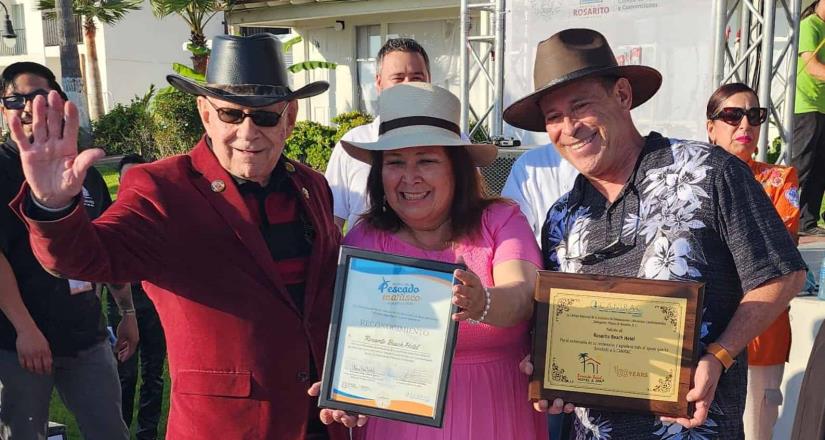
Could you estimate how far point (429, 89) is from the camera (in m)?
2.69

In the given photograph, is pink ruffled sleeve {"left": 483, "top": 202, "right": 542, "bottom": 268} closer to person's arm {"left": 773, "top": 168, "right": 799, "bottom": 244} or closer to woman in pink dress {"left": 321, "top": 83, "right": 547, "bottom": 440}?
woman in pink dress {"left": 321, "top": 83, "right": 547, "bottom": 440}

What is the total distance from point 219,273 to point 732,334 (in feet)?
5.04

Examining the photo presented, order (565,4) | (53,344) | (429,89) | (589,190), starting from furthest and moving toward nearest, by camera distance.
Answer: (565,4) < (53,344) < (429,89) < (589,190)

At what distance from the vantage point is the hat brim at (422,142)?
246cm

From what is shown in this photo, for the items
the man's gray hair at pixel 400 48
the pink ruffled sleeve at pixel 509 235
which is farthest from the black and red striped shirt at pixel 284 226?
Answer: the man's gray hair at pixel 400 48

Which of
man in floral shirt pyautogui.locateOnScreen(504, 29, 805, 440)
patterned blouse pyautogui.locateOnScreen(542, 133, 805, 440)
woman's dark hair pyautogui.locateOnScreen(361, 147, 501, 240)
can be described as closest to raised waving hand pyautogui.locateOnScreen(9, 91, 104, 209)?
woman's dark hair pyautogui.locateOnScreen(361, 147, 501, 240)

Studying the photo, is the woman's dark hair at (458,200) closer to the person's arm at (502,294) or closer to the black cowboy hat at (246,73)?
the person's arm at (502,294)

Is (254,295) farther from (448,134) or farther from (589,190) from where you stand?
(589,190)

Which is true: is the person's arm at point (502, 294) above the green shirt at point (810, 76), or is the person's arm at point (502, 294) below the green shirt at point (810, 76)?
below

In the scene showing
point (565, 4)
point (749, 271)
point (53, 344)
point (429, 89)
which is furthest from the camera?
point (565, 4)

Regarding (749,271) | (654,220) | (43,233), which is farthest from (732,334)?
(43,233)

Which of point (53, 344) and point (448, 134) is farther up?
point (448, 134)

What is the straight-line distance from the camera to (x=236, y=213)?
2.32 metres

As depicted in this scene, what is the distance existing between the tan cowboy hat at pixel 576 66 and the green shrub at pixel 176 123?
1800 cm
